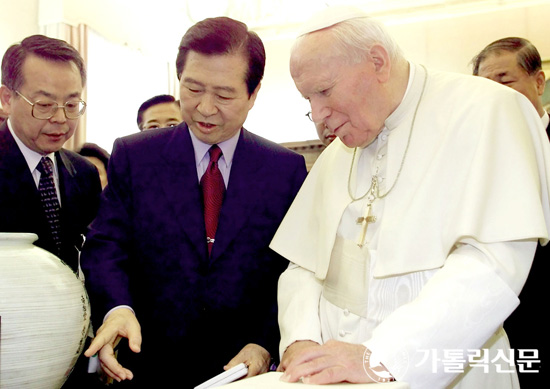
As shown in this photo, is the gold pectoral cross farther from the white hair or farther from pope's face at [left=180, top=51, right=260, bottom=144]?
pope's face at [left=180, top=51, right=260, bottom=144]

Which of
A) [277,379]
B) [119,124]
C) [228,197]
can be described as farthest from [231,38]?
[119,124]

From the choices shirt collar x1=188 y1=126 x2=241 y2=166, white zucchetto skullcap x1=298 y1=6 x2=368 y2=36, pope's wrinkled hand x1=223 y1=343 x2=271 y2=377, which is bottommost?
pope's wrinkled hand x1=223 y1=343 x2=271 y2=377

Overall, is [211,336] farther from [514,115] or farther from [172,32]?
[172,32]

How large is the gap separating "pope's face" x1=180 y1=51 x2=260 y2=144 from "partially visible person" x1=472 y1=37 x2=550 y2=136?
1570 mm

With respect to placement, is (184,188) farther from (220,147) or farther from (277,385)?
(277,385)

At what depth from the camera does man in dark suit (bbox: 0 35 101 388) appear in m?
2.21

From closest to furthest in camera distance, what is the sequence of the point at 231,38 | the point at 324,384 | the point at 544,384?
the point at 324,384 → the point at 231,38 → the point at 544,384

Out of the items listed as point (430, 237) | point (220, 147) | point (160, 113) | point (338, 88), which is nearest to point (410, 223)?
point (430, 237)

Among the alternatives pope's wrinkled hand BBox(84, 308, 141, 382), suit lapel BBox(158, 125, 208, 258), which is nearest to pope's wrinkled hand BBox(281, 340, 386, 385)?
pope's wrinkled hand BBox(84, 308, 141, 382)

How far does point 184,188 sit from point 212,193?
101 millimetres

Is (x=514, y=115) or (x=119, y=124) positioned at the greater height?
(x=514, y=115)

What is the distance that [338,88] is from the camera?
1760 millimetres

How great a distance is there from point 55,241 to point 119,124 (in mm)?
5520

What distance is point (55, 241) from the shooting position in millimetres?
2205
